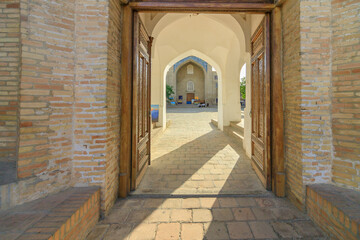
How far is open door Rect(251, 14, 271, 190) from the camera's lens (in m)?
2.79

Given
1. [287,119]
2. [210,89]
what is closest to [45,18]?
[287,119]

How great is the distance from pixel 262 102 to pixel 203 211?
2.12m

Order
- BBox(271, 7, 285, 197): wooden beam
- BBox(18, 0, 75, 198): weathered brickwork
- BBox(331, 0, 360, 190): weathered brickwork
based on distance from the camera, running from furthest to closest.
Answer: BBox(271, 7, 285, 197): wooden beam, BBox(331, 0, 360, 190): weathered brickwork, BBox(18, 0, 75, 198): weathered brickwork

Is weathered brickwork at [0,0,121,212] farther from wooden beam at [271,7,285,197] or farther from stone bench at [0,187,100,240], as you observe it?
wooden beam at [271,7,285,197]

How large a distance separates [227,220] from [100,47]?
266 centimetres

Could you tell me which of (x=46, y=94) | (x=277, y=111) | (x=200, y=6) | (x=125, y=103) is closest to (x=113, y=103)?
(x=125, y=103)

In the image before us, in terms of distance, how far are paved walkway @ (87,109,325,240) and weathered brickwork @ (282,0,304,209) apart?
32 centimetres

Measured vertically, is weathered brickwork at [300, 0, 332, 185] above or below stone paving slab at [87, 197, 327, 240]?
above

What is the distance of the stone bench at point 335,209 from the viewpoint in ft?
5.36

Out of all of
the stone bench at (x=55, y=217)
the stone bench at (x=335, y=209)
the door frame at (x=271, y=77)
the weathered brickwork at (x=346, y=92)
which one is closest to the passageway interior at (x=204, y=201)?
the stone bench at (x=335, y=209)

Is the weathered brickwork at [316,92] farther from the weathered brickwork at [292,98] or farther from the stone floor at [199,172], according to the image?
the stone floor at [199,172]

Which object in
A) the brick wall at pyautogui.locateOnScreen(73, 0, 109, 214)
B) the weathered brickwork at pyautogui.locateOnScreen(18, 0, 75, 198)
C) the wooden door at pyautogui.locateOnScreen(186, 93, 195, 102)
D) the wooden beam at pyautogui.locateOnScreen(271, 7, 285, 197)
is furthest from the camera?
the wooden door at pyautogui.locateOnScreen(186, 93, 195, 102)

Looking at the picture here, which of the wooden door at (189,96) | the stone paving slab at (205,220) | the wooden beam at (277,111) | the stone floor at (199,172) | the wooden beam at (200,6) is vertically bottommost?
the stone paving slab at (205,220)

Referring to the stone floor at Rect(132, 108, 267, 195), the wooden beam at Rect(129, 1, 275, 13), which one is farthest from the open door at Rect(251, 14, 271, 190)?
the stone floor at Rect(132, 108, 267, 195)
